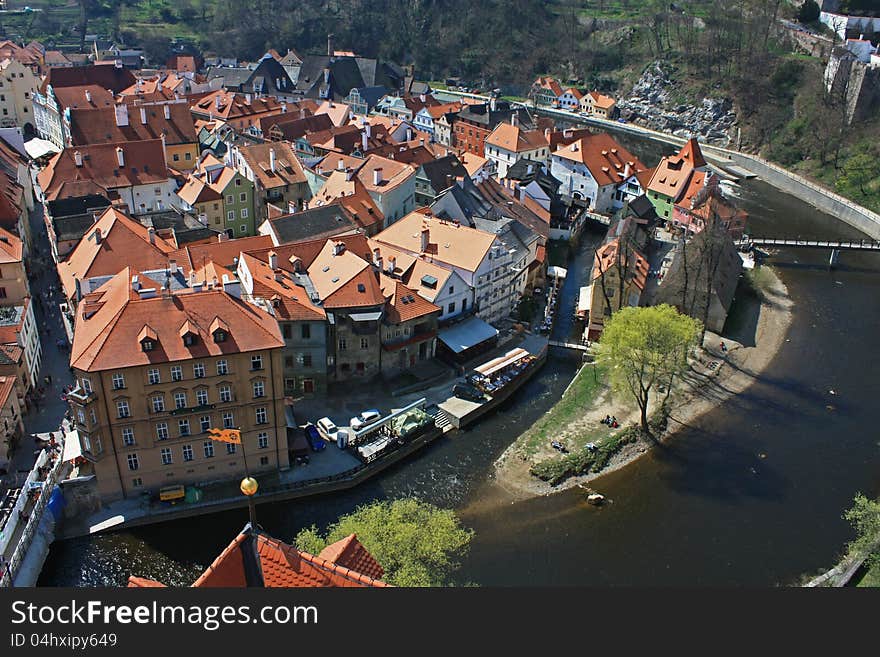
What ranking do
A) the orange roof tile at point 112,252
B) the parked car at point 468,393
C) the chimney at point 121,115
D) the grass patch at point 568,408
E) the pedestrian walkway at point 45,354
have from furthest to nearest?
the chimney at point 121,115 < the orange roof tile at point 112,252 < the parked car at point 468,393 < the grass patch at point 568,408 < the pedestrian walkway at point 45,354

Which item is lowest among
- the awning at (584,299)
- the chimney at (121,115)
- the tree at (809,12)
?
the awning at (584,299)

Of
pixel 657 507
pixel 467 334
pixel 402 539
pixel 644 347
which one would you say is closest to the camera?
pixel 402 539

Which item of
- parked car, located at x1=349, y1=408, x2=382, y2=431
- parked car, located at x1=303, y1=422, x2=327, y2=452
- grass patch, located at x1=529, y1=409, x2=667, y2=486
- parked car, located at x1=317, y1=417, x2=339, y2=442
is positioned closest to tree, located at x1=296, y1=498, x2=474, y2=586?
parked car, located at x1=303, y1=422, x2=327, y2=452

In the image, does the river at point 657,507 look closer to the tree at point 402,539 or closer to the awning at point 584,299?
the tree at point 402,539

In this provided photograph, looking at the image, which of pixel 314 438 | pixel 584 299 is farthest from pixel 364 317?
pixel 584 299

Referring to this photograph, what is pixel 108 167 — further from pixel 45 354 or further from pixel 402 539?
pixel 402 539

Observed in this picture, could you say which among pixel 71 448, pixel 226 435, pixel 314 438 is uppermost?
pixel 226 435

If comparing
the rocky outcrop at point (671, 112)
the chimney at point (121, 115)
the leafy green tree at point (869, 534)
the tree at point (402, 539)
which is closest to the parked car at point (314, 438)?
the tree at point (402, 539)

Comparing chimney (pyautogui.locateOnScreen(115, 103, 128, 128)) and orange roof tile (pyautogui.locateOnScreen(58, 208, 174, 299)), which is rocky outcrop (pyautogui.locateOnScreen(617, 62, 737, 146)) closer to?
chimney (pyautogui.locateOnScreen(115, 103, 128, 128))
